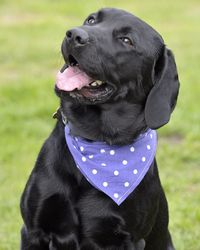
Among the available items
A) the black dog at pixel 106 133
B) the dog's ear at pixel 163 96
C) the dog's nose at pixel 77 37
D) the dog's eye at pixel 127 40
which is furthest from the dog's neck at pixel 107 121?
the dog's nose at pixel 77 37

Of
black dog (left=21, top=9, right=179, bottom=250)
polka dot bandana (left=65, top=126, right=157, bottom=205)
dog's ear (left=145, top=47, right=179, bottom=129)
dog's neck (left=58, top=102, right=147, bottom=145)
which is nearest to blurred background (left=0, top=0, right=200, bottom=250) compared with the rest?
black dog (left=21, top=9, right=179, bottom=250)

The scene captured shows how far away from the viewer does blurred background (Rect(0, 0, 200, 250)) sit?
222 inches

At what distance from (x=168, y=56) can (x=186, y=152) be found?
9.59ft

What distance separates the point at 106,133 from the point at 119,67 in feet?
1.36

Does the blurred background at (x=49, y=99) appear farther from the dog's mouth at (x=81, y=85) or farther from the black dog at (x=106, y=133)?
the dog's mouth at (x=81, y=85)

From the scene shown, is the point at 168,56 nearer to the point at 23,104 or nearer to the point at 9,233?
the point at 9,233

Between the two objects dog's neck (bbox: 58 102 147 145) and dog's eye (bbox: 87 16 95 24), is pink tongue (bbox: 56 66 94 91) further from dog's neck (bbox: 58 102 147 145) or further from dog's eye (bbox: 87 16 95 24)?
dog's eye (bbox: 87 16 95 24)

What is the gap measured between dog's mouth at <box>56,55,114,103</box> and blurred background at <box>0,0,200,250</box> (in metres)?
1.74

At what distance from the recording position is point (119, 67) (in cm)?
376

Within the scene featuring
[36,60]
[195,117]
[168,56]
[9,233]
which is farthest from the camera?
[36,60]

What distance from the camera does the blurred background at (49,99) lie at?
222 inches

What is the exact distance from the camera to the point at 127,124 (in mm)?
3965

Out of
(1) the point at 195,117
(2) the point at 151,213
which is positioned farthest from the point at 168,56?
(1) the point at 195,117

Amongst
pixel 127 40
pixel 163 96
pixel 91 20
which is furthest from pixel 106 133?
pixel 91 20
